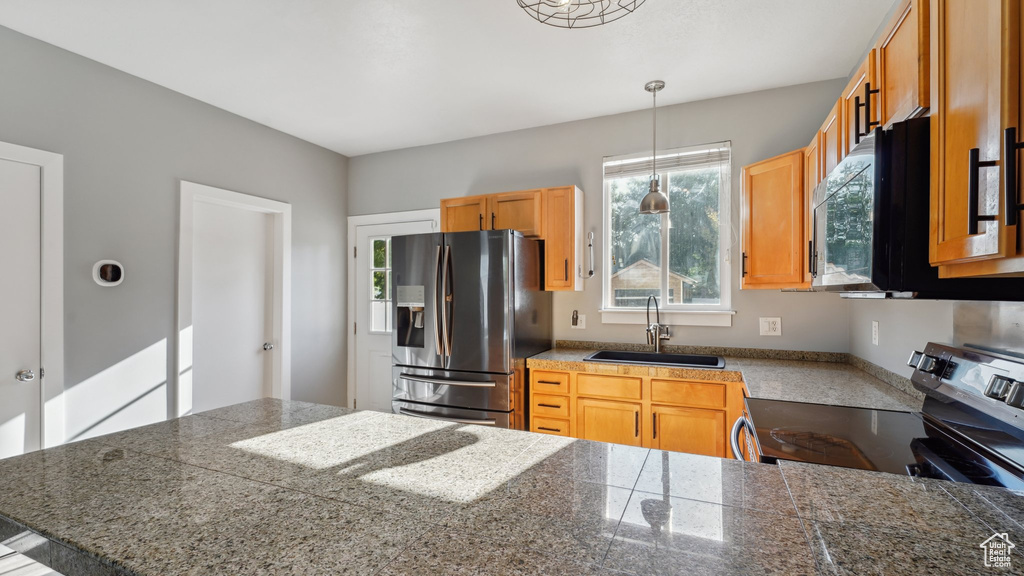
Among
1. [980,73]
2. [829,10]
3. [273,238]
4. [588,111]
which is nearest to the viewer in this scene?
Result: [980,73]

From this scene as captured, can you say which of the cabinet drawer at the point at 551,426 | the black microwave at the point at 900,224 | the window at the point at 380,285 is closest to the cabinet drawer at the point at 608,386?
the cabinet drawer at the point at 551,426

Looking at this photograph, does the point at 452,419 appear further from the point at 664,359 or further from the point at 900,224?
the point at 900,224

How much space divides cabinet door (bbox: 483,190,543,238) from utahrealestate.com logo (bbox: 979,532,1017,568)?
271 cm

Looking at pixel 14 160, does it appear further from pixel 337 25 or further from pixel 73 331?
pixel 337 25

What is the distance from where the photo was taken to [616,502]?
859mm

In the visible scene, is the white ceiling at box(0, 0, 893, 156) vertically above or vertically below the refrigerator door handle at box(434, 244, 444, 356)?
above

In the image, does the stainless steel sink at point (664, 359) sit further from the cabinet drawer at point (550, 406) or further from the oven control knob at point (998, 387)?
the oven control knob at point (998, 387)

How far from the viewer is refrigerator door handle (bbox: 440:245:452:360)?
2.99 metres

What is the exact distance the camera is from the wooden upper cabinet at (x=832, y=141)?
1.84 meters

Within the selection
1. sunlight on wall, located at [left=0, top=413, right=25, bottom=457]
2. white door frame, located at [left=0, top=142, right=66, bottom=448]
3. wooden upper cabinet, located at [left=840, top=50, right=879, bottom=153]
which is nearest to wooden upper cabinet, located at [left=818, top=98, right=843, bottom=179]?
wooden upper cabinet, located at [left=840, top=50, right=879, bottom=153]

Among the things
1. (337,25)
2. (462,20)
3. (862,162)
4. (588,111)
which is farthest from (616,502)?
(588,111)

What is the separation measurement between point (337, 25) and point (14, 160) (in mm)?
1693

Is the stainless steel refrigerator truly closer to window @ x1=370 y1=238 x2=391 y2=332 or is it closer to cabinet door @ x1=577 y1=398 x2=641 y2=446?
cabinet door @ x1=577 y1=398 x2=641 y2=446

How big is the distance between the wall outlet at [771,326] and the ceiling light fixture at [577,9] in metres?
2.05
